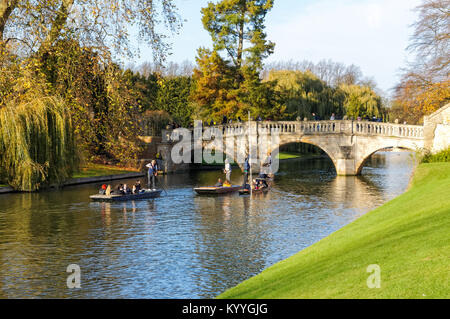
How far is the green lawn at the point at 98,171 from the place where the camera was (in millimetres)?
38438

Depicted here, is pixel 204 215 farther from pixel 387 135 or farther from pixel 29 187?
pixel 387 135

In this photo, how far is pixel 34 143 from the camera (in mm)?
29703

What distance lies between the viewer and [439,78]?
126ft

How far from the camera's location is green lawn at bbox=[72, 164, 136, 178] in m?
38.4

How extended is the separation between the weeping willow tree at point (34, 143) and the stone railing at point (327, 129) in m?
16.9

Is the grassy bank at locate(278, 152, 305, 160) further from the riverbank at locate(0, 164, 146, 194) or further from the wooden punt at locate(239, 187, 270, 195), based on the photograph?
the wooden punt at locate(239, 187, 270, 195)

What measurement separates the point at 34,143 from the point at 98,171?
11.2 m

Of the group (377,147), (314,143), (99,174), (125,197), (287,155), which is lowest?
(125,197)
